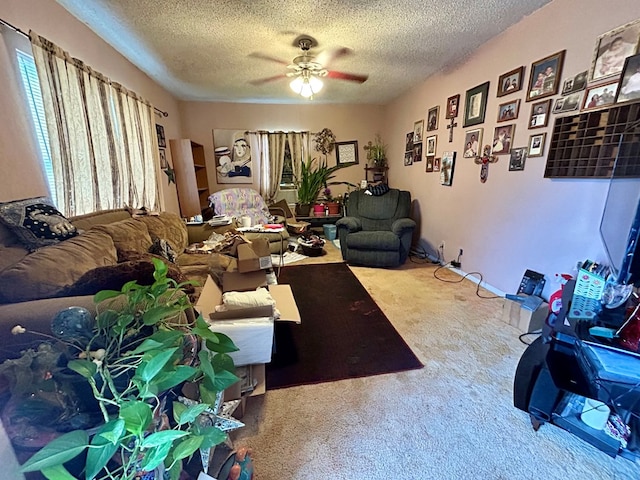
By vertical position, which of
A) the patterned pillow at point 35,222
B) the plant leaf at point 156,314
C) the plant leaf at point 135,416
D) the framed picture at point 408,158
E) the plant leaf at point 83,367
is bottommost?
the plant leaf at point 135,416

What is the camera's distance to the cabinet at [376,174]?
5.02 m

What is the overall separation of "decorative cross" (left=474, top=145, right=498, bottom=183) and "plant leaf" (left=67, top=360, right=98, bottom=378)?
3077mm

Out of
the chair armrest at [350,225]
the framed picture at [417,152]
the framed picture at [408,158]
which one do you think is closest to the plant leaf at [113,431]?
the chair armrest at [350,225]

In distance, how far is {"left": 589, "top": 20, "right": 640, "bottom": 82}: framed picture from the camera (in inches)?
61.6

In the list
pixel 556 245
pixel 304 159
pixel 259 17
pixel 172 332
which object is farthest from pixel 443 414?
pixel 304 159

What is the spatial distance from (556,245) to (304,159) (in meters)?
3.80

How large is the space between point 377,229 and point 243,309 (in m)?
2.70

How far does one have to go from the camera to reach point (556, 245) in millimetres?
2064

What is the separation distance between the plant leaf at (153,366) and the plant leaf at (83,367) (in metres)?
0.10

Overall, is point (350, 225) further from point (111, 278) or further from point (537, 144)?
point (111, 278)

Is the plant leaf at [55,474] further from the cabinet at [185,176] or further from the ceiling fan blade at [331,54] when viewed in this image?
the cabinet at [185,176]

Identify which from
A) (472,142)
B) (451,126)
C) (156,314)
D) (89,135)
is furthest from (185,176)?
(156,314)

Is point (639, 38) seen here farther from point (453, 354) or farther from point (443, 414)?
point (443, 414)

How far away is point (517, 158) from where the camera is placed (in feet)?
7.66
